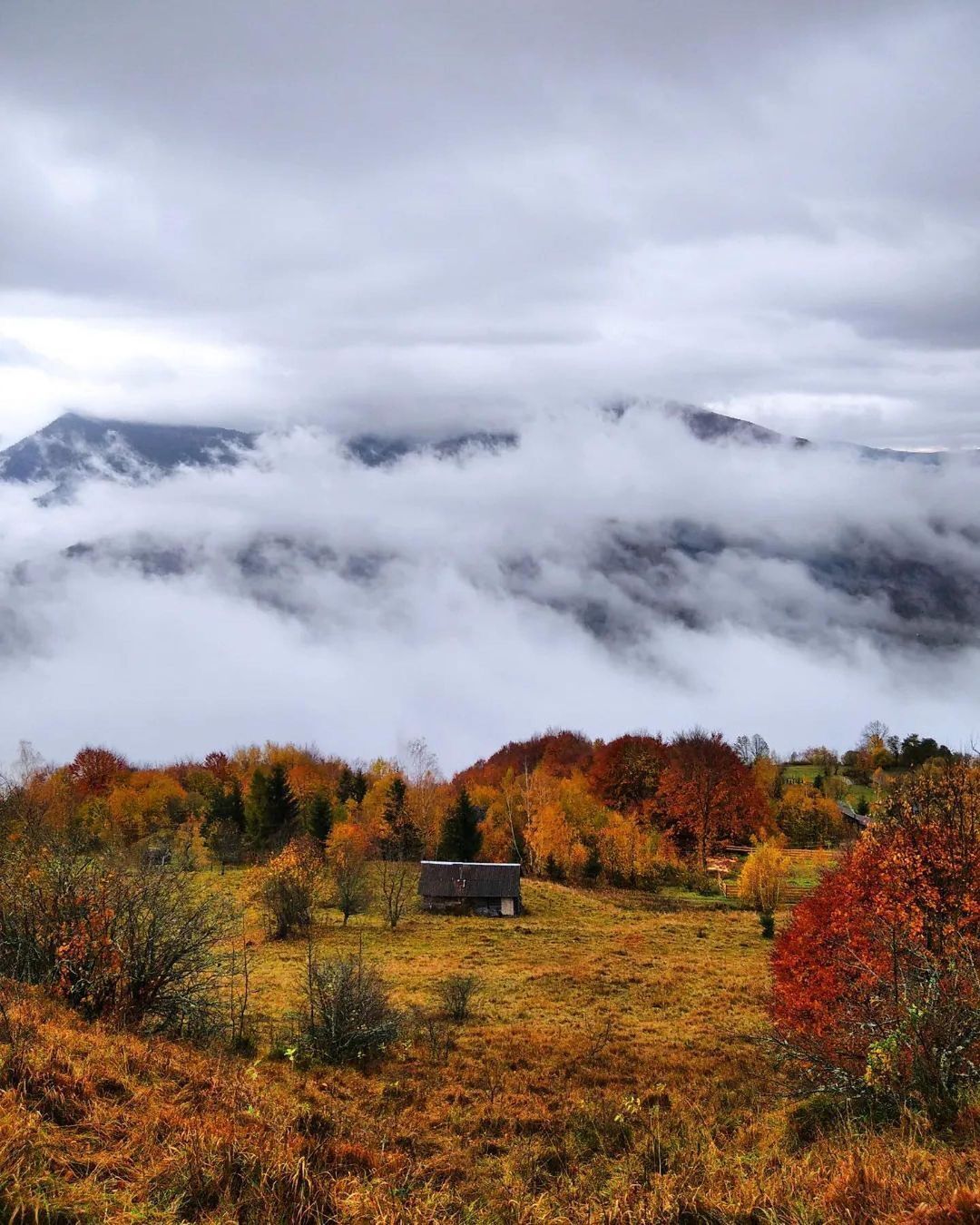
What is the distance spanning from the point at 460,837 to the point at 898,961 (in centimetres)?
6276

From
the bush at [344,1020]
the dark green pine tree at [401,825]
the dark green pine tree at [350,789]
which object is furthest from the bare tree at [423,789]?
the bush at [344,1020]

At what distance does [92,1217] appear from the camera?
22.5ft

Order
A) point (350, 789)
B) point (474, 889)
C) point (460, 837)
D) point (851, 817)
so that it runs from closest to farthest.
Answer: point (474, 889) < point (460, 837) < point (350, 789) < point (851, 817)

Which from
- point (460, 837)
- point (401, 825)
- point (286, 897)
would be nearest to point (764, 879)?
point (460, 837)

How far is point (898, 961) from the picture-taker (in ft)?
40.6

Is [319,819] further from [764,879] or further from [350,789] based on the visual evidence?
[764,879]

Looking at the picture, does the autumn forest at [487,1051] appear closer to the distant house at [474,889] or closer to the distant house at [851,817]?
the distant house at [474,889]

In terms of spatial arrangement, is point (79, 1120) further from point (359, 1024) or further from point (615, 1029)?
point (615, 1029)

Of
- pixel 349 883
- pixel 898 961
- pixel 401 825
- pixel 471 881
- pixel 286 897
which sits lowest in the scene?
pixel 471 881

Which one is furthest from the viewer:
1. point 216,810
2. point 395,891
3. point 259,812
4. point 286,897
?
point 216,810

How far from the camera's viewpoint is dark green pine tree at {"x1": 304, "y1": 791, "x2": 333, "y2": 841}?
7288cm

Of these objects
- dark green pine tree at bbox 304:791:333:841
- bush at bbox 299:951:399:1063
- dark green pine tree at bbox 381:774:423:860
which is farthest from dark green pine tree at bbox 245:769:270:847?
bush at bbox 299:951:399:1063

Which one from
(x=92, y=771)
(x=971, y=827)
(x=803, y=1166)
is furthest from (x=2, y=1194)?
(x=92, y=771)

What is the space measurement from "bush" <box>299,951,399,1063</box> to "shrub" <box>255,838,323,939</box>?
22.6m
